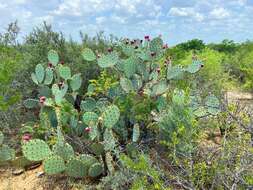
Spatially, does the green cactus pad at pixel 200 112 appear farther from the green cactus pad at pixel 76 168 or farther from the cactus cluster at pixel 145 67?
Result: the green cactus pad at pixel 76 168

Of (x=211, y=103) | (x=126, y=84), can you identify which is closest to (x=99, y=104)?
(x=126, y=84)

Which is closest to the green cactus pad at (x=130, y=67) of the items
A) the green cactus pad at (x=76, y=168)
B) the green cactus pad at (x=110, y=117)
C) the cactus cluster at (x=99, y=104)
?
the cactus cluster at (x=99, y=104)

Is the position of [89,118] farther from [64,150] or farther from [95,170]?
[95,170]

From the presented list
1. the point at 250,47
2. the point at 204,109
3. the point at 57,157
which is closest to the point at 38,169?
the point at 57,157

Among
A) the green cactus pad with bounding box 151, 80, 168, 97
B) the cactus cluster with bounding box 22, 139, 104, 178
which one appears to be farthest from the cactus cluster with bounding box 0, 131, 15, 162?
the green cactus pad with bounding box 151, 80, 168, 97

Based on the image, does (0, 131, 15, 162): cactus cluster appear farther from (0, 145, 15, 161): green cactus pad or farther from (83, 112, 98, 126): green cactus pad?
(83, 112, 98, 126): green cactus pad

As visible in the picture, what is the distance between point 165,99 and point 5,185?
7.54ft

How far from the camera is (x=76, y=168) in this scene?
584 centimetres

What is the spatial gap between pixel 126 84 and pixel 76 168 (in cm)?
138

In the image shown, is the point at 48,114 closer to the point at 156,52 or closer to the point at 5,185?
the point at 5,185

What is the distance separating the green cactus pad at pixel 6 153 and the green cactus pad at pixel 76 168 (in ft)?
3.59

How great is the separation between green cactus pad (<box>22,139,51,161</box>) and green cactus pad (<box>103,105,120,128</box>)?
0.77 meters

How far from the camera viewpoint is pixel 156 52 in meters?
6.87

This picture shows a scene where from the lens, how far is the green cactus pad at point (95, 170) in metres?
5.82
